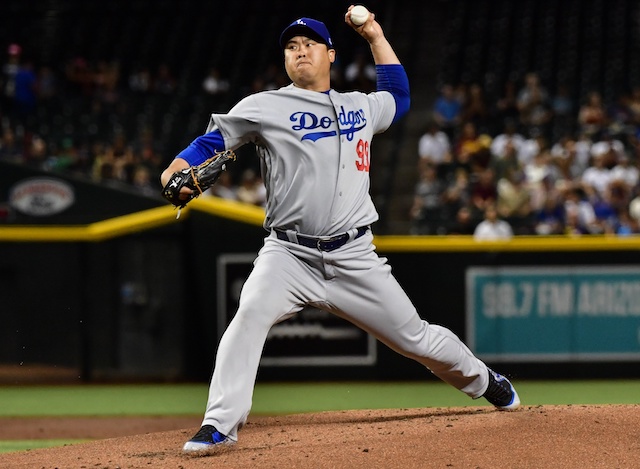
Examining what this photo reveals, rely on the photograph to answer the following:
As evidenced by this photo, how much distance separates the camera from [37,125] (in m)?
15.0

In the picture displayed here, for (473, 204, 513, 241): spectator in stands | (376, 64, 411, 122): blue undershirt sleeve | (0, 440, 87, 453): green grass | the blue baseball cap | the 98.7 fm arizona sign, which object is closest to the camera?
the blue baseball cap

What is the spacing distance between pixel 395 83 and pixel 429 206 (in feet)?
22.4

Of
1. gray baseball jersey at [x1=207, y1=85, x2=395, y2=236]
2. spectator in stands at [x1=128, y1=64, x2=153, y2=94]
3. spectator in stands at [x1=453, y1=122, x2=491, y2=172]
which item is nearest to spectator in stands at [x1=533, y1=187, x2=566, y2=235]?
spectator in stands at [x1=453, y1=122, x2=491, y2=172]

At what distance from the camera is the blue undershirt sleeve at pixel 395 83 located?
4.95 metres

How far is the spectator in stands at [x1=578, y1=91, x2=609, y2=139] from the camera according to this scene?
41.7 feet

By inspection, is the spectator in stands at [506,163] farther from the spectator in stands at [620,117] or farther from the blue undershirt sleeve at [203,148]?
the blue undershirt sleeve at [203,148]

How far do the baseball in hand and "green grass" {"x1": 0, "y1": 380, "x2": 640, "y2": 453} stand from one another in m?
3.32

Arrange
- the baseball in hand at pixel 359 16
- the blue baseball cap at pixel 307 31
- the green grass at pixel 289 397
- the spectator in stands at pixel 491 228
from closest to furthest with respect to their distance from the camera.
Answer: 1. the blue baseball cap at pixel 307 31
2. the baseball in hand at pixel 359 16
3. the green grass at pixel 289 397
4. the spectator in stands at pixel 491 228

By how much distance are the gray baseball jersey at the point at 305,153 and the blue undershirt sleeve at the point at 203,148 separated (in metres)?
0.03

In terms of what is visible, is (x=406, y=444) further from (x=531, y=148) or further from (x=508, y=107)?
(x=508, y=107)

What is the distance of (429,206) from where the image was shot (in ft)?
38.4

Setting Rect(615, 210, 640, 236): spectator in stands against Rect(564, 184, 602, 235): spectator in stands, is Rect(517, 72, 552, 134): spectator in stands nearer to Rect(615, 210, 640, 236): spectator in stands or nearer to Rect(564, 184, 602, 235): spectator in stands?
Rect(564, 184, 602, 235): spectator in stands

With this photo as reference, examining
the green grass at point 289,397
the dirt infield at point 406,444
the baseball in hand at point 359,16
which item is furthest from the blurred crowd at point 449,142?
the baseball in hand at point 359,16

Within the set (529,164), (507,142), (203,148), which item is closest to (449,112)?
(507,142)
